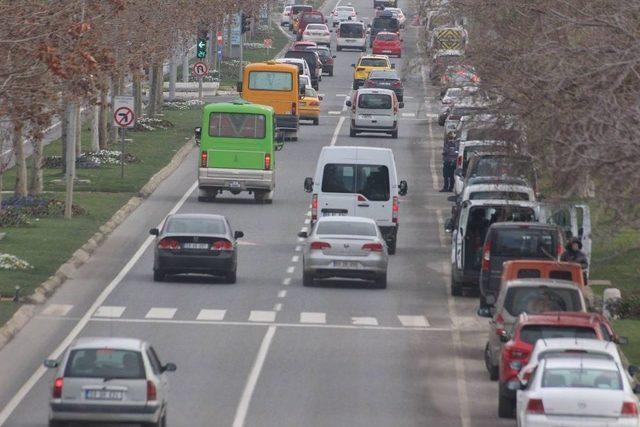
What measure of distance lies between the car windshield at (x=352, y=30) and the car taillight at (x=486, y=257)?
81926 mm

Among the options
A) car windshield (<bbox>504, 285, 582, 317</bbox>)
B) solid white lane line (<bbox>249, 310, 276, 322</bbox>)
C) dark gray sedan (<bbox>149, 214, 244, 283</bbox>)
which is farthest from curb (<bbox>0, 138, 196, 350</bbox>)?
car windshield (<bbox>504, 285, 582, 317</bbox>)

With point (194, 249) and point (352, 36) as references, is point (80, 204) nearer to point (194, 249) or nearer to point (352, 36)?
point (194, 249)

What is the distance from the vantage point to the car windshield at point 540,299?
27.4 meters

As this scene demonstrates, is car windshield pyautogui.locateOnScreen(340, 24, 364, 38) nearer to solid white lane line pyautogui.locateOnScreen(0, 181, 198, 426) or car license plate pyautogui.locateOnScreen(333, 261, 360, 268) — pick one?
solid white lane line pyautogui.locateOnScreen(0, 181, 198, 426)

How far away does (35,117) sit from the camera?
27141 millimetres

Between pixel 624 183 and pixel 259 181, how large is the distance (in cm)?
2903

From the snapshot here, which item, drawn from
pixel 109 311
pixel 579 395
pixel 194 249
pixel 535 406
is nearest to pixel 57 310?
pixel 109 311

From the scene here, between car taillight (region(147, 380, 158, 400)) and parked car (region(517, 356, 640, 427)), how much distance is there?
4127mm

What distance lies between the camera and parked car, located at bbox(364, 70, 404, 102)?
268 feet

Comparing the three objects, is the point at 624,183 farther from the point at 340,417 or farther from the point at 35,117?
the point at 35,117

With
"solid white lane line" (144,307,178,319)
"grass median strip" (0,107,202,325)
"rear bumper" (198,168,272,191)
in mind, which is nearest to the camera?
"solid white lane line" (144,307,178,319)

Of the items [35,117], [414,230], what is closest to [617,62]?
[35,117]

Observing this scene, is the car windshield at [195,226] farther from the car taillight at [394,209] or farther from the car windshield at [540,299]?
the car windshield at [540,299]

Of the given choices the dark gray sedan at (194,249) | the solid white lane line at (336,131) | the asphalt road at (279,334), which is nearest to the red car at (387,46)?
the solid white lane line at (336,131)
